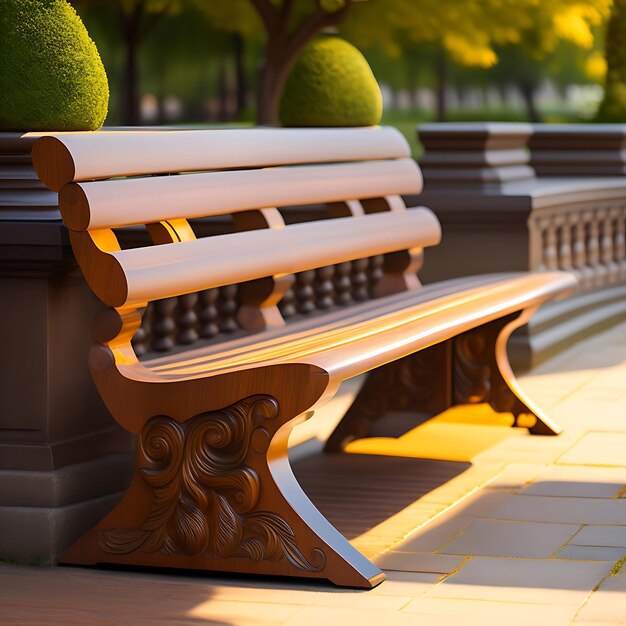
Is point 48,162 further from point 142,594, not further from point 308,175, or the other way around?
point 308,175

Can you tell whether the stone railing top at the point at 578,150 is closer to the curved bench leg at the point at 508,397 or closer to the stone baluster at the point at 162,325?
the curved bench leg at the point at 508,397

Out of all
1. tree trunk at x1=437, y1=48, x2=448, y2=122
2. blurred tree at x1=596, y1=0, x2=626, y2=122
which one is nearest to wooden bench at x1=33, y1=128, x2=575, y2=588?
blurred tree at x1=596, y1=0, x2=626, y2=122

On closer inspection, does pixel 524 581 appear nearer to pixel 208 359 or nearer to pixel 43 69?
pixel 208 359

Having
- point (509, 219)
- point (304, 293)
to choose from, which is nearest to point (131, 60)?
point (509, 219)

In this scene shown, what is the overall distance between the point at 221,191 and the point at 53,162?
90cm

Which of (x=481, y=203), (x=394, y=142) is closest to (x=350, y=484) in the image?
(x=394, y=142)

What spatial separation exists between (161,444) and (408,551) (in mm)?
853

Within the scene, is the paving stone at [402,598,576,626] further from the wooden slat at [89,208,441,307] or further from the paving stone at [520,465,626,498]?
the paving stone at [520,465,626,498]

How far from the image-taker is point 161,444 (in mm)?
4273

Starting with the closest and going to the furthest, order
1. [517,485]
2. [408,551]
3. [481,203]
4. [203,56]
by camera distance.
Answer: [408,551] → [517,485] → [481,203] → [203,56]

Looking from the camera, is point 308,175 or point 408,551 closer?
point 408,551

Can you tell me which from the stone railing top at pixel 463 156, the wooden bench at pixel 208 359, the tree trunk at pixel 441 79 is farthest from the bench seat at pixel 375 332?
the tree trunk at pixel 441 79

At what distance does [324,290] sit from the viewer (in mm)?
6969

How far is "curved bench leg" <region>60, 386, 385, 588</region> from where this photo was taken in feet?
13.6
